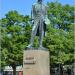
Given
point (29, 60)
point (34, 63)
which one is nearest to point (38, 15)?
point (29, 60)

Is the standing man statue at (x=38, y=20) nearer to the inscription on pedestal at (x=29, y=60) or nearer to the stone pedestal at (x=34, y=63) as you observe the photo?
the stone pedestal at (x=34, y=63)

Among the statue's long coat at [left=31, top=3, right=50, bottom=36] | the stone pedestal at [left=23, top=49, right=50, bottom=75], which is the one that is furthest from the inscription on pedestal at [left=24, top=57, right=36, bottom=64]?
the statue's long coat at [left=31, top=3, right=50, bottom=36]

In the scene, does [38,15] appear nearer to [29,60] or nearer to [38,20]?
[38,20]

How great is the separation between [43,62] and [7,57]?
20077mm

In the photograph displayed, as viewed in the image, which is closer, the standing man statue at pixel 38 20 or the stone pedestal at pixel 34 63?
the stone pedestal at pixel 34 63

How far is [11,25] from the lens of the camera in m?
37.2

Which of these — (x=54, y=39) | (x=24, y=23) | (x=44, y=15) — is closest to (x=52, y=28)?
(x=54, y=39)

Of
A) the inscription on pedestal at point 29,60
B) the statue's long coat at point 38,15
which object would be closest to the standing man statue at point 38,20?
the statue's long coat at point 38,15

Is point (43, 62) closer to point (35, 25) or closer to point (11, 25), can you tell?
point (35, 25)

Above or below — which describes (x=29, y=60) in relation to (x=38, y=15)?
below

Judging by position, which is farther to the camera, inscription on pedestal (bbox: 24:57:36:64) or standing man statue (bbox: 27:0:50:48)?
standing man statue (bbox: 27:0:50:48)

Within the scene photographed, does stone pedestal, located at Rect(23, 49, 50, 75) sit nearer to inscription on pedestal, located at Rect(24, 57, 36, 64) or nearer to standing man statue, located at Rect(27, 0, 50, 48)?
inscription on pedestal, located at Rect(24, 57, 36, 64)

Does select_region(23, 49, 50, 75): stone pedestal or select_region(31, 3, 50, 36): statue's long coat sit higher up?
select_region(31, 3, 50, 36): statue's long coat

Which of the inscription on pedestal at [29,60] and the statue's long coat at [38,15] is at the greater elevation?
the statue's long coat at [38,15]
